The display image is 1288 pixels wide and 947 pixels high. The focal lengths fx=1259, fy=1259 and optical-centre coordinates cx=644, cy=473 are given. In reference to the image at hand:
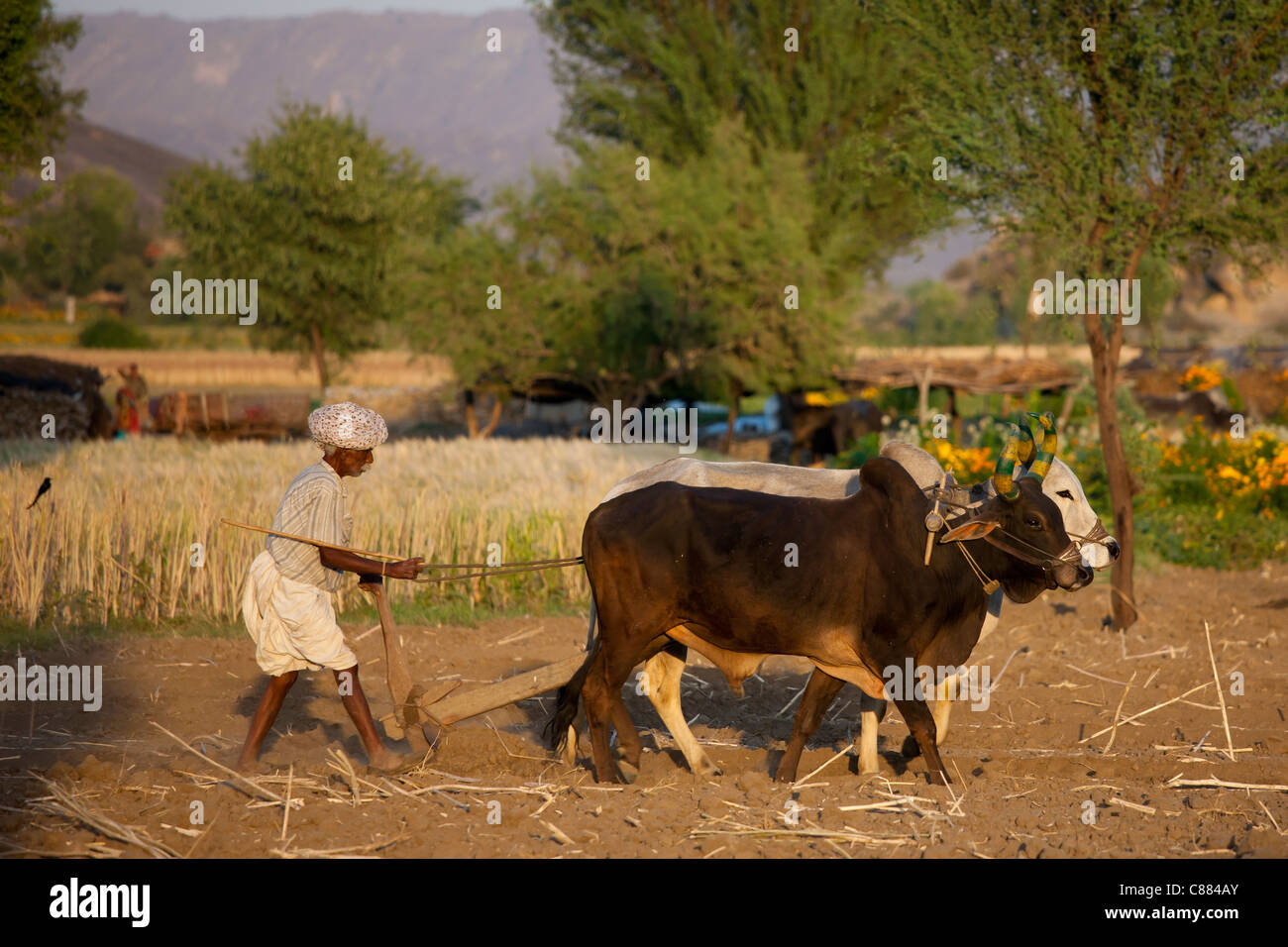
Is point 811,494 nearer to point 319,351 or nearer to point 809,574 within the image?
point 809,574

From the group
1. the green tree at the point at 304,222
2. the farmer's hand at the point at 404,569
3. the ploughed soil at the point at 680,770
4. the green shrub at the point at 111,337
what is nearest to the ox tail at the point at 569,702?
the ploughed soil at the point at 680,770

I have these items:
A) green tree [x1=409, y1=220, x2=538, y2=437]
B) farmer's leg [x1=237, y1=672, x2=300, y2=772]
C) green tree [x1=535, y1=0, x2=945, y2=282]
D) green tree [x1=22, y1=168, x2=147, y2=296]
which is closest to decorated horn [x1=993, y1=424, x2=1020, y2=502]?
farmer's leg [x1=237, y1=672, x2=300, y2=772]

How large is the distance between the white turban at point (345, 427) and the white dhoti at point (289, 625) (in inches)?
26.0

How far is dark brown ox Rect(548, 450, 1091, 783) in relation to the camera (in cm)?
597

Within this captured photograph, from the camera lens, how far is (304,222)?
31.9m

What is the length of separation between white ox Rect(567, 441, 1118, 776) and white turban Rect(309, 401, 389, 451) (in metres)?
1.23

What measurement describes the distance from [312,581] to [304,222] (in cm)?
2774

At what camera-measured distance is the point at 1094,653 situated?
30.9 ft

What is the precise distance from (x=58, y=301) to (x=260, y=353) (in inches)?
1561

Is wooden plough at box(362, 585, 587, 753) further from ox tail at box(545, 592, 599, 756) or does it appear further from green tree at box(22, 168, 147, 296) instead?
green tree at box(22, 168, 147, 296)

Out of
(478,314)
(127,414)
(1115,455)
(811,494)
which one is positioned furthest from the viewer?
(127,414)

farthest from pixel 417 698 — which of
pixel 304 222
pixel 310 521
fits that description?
pixel 304 222

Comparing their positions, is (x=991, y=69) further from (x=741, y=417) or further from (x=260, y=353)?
(x=260, y=353)

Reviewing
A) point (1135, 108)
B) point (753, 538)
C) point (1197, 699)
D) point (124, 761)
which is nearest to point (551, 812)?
point (753, 538)
